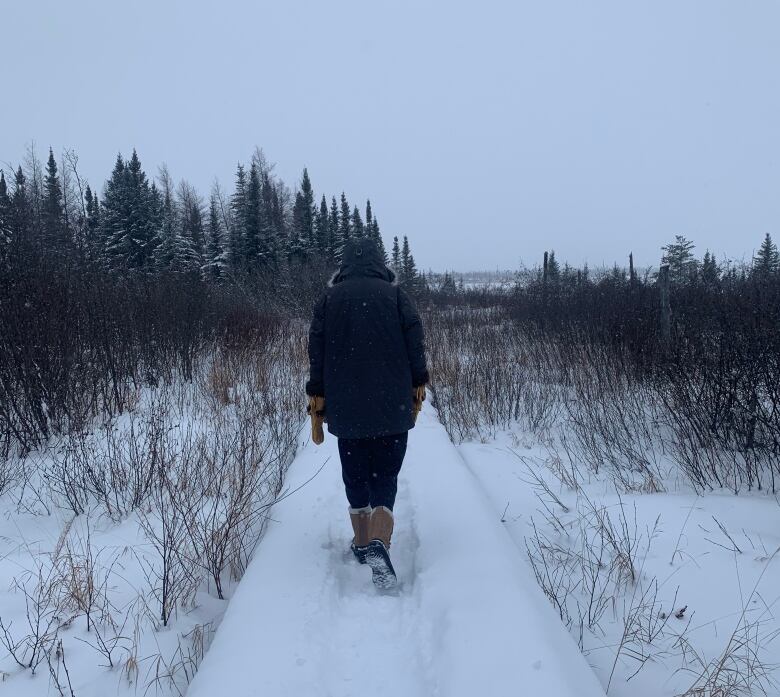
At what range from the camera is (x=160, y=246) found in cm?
2641

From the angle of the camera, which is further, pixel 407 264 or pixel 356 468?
pixel 407 264

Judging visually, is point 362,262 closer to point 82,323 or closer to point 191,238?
point 82,323

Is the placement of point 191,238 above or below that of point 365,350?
above

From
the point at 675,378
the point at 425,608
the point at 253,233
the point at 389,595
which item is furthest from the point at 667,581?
the point at 253,233

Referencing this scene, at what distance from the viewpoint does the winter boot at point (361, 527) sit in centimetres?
274

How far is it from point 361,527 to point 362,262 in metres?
1.56

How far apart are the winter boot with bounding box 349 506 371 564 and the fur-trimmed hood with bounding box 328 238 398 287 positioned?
1351mm

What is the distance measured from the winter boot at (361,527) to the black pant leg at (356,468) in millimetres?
37

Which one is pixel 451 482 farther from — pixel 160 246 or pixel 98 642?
pixel 160 246

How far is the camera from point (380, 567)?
248 cm

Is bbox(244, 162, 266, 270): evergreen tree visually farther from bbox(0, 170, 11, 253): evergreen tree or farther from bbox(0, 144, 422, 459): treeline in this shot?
bbox(0, 170, 11, 253): evergreen tree

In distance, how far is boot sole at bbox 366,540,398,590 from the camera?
97.7 inches

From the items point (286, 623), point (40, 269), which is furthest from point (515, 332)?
point (286, 623)

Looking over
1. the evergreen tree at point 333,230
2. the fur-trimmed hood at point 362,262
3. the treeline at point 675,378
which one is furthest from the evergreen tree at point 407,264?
the fur-trimmed hood at point 362,262
